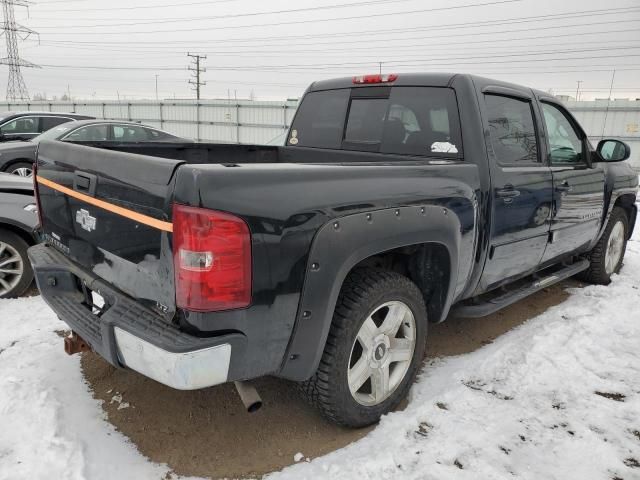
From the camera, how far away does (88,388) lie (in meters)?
2.84

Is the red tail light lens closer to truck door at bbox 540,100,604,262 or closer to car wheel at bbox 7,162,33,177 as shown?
truck door at bbox 540,100,604,262

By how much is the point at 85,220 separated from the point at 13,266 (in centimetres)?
238

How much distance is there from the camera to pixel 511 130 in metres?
3.38

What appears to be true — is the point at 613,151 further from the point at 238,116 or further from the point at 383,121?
the point at 238,116

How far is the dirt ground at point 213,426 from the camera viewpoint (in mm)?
2318

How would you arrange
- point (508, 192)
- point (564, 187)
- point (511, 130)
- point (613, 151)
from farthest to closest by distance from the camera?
point (613, 151) < point (564, 187) < point (511, 130) < point (508, 192)

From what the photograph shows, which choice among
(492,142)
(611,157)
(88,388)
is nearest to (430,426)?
(492,142)

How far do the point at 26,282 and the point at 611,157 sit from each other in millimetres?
5329

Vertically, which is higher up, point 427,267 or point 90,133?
point 90,133

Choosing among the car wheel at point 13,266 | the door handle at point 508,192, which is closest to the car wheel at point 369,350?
the door handle at point 508,192

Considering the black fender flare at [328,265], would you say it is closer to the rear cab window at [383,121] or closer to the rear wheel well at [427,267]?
the rear wheel well at [427,267]

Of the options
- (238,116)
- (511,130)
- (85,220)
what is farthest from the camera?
(238,116)

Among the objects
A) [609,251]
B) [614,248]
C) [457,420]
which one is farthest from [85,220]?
[614,248]

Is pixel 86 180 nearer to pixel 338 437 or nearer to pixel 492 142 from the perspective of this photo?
pixel 338 437
